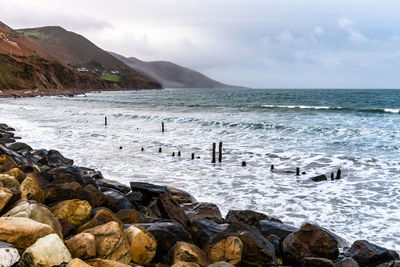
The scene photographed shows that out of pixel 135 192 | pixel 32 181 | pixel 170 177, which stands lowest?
pixel 170 177

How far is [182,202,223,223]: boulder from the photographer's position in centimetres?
878

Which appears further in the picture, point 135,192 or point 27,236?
point 135,192

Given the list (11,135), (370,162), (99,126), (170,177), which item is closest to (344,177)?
(370,162)

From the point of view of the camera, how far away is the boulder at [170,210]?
22.9 ft

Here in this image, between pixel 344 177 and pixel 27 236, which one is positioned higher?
pixel 27 236

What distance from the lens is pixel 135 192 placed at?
954cm

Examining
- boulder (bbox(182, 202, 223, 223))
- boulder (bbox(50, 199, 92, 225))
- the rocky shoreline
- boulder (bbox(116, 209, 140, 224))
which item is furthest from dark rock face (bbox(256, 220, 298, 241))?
boulder (bbox(50, 199, 92, 225))

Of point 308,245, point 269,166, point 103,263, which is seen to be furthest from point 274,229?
point 269,166

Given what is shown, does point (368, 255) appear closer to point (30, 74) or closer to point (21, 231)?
point (21, 231)

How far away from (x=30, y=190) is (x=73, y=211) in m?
1.46

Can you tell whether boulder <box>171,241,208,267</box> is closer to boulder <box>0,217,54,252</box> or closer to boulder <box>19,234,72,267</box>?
boulder <box>19,234,72,267</box>

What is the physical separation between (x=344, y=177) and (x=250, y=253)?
10.9 metres

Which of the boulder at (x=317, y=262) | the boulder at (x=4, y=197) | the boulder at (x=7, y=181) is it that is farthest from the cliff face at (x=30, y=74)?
the boulder at (x=317, y=262)

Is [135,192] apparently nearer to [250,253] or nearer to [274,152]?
[250,253]
